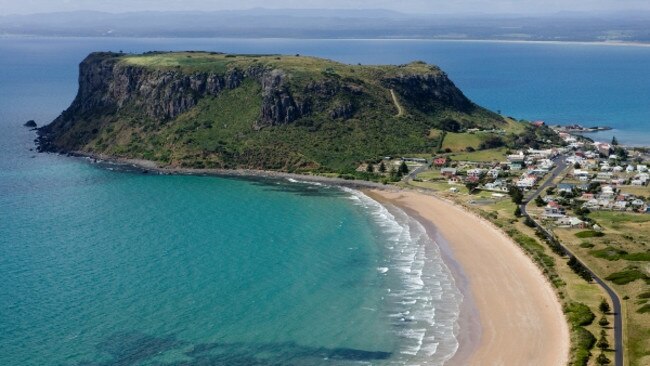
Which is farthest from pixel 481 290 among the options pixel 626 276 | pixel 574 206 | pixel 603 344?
pixel 574 206

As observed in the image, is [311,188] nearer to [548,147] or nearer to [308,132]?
[308,132]

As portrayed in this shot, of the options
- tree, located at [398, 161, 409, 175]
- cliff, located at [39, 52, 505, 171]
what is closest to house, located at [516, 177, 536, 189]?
tree, located at [398, 161, 409, 175]

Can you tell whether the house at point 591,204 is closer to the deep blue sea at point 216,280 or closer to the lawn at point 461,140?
the deep blue sea at point 216,280

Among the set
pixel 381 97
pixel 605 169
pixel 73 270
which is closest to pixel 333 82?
pixel 381 97

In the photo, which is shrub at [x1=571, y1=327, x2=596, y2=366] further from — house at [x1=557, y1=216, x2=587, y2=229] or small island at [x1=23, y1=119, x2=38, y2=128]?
small island at [x1=23, y1=119, x2=38, y2=128]

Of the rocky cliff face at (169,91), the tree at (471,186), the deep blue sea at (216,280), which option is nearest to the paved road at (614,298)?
the tree at (471,186)

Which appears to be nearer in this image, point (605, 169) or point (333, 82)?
point (605, 169)

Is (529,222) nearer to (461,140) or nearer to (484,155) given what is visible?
(484,155)
